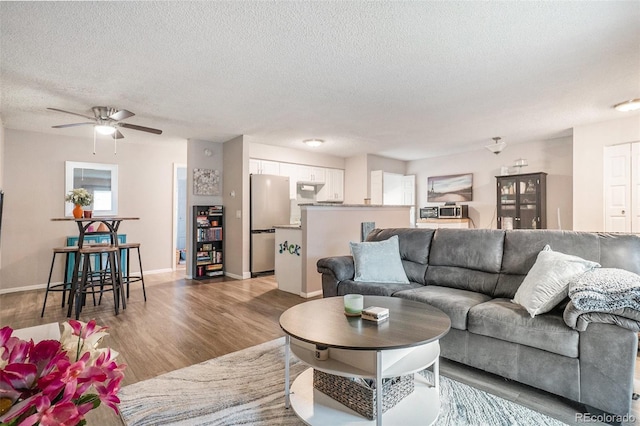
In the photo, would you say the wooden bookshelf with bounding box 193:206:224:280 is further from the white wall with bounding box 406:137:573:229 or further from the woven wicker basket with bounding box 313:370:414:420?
the white wall with bounding box 406:137:573:229

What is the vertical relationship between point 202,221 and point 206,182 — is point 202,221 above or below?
below

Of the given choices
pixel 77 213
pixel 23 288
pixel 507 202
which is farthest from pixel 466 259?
pixel 23 288

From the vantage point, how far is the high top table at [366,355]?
5.08ft

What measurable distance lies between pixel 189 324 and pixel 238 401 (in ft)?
5.36

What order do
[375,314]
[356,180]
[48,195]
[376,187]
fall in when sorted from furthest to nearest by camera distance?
[356,180] < [376,187] < [48,195] < [375,314]

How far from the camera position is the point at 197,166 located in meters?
5.89

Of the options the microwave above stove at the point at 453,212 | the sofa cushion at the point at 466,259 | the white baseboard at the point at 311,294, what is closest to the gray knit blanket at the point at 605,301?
the sofa cushion at the point at 466,259

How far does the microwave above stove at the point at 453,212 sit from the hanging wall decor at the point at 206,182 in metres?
4.62

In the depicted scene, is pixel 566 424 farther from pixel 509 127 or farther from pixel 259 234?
pixel 259 234

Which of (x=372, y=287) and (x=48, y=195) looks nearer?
(x=372, y=287)

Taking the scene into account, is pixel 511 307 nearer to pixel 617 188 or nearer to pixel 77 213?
pixel 617 188

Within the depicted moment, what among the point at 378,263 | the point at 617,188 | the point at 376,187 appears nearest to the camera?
the point at 378,263

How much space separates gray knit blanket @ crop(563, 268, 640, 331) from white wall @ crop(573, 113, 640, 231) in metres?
3.73

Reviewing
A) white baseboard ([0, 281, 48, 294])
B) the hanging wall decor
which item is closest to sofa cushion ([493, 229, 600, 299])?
the hanging wall decor
